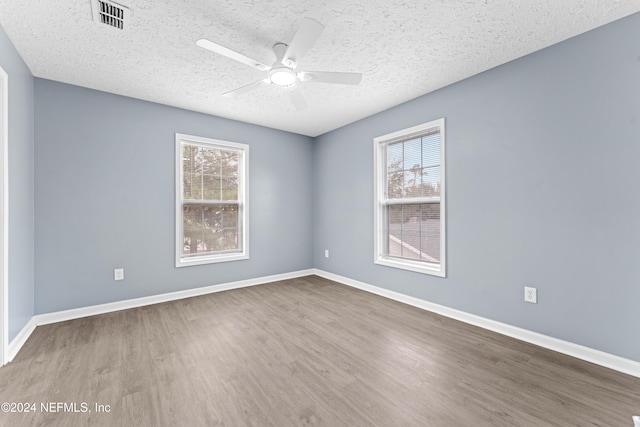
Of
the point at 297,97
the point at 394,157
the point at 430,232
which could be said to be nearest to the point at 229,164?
the point at 297,97

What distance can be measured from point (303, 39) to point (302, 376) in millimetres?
2364

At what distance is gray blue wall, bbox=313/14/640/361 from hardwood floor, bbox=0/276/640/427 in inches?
15.2

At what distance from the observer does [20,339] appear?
7.73 ft

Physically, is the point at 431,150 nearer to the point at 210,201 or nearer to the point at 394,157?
the point at 394,157

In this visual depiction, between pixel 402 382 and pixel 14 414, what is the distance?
94.0 inches

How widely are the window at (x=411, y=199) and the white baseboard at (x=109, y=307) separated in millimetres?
2123

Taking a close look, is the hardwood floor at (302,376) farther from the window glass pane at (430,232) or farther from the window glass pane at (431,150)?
the window glass pane at (431,150)

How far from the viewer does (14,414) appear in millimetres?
1562

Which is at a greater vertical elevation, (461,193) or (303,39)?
(303,39)

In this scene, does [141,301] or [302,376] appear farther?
[141,301]

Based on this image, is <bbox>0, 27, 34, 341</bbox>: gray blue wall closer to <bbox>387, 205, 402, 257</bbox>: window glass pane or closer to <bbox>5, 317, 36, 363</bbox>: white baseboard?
<bbox>5, 317, 36, 363</bbox>: white baseboard

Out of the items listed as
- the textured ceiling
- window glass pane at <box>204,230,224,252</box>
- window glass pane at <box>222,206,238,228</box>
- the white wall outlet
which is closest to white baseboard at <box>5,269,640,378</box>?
the white wall outlet

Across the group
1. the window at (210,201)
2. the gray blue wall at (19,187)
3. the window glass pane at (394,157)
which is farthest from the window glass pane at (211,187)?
the window glass pane at (394,157)

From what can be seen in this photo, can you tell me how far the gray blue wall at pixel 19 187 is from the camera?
2.19m
